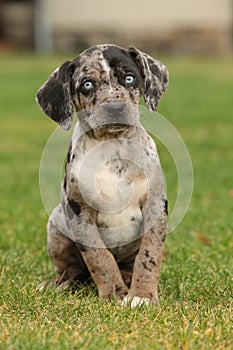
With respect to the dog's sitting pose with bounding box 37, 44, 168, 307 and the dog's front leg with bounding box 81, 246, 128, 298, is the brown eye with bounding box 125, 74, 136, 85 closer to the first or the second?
the dog's sitting pose with bounding box 37, 44, 168, 307

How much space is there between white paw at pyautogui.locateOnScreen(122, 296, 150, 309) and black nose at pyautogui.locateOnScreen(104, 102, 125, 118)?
39.8 inches

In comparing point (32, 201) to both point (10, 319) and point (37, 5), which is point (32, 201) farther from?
point (37, 5)

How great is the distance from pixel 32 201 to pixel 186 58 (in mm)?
20178

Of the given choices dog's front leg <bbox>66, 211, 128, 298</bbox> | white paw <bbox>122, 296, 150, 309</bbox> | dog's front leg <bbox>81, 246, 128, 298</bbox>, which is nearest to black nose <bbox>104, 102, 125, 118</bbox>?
dog's front leg <bbox>66, 211, 128, 298</bbox>

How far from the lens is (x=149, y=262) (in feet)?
15.2

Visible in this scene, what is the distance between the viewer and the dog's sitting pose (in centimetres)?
455

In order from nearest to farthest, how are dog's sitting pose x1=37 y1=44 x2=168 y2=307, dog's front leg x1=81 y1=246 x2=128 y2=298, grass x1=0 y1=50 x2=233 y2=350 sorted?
grass x1=0 y1=50 x2=233 y2=350
dog's sitting pose x1=37 y1=44 x2=168 y2=307
dog's front leg x1=81 y1=246 x2=128 y2=298

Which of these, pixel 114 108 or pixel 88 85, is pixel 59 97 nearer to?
pixel 88 85

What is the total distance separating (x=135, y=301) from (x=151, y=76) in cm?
129

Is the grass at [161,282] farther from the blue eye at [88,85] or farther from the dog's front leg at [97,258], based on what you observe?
the blue eye at [88,85]

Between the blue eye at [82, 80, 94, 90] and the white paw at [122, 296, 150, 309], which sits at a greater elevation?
the blue eye at [82, 80, 94, 90]

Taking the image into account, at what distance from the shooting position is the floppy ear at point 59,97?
4.72m

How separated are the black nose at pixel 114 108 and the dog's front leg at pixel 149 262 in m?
0.65

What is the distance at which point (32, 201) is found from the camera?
7.93 metres
